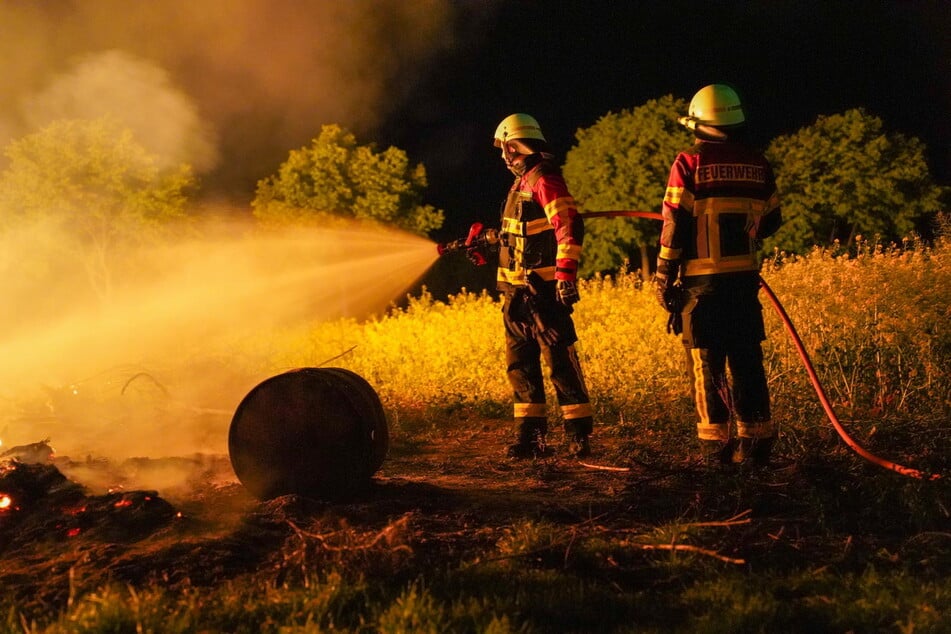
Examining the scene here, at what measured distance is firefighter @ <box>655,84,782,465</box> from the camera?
15.8ft

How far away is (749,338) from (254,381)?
6.72 m

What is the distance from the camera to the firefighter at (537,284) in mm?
5445

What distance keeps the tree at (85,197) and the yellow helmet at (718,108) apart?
18.8 metres

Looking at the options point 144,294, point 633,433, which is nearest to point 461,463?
point 633,433

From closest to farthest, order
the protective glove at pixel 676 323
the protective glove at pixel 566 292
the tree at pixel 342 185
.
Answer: the protective glove at pixel 676 323
the protective glove at pixel 566 292
the tree at pixel 342 185

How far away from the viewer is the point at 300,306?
18859 millimetres

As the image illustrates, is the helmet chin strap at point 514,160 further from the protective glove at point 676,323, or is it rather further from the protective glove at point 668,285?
the protective glove at point 676,323

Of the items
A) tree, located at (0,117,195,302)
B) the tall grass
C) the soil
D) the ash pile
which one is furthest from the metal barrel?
tree, located at (0,117,195,302)

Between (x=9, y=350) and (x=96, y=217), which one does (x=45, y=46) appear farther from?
(x=96, y=217)

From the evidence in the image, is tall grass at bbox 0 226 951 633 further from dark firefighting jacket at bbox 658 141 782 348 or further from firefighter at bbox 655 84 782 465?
dark firefighting jacket at bbox 658 141 782 348

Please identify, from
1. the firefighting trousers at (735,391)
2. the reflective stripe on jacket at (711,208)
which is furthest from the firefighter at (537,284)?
the firefighting trousers at (735,391)

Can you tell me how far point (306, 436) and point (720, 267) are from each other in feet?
8.75

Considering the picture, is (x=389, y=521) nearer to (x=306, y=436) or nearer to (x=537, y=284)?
(x=306, y=436)

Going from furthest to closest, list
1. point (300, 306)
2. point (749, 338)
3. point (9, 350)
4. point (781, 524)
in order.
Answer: point (300, 306), point (9, 350), point (749, 338), point (781, 524)
